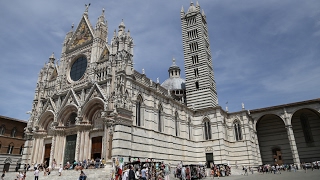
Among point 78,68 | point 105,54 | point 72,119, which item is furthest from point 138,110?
point 78,68

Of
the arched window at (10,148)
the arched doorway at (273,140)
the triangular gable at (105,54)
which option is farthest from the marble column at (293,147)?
the arched window at (10,148)

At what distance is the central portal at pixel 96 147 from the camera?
22844 mm

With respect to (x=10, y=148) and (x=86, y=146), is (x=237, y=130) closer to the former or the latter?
(x=86, y=146)

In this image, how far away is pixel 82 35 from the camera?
2981 centimetres

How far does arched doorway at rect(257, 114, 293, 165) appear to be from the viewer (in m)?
37.8

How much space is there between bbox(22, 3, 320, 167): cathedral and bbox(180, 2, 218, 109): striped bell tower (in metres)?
0.15

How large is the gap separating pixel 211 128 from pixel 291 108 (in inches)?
501

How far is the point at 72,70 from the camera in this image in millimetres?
28906

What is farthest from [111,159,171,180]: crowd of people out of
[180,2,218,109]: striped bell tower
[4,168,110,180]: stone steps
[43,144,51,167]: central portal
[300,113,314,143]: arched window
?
[300,113,314,143]: arched window

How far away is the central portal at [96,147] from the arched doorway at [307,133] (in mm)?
30257

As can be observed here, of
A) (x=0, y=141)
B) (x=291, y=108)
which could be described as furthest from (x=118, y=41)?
(x=291, y=108)

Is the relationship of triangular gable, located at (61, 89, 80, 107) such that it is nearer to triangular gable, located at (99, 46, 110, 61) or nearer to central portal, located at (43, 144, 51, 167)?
triangular gable, located at (99, 46, 110, 61)

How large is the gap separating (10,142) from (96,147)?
63.2 ft

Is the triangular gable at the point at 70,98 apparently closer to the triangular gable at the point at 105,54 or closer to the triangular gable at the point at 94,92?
the triangular gable at the point at 94,92
